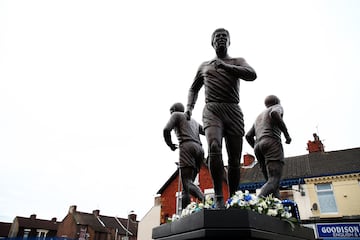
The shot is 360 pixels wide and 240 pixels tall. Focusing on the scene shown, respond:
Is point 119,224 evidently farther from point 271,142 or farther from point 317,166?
point 271,142

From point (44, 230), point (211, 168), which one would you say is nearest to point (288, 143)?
point (211, 168)

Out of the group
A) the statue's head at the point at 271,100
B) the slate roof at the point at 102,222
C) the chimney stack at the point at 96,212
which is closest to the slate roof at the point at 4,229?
the slate roof at the point at 102,222

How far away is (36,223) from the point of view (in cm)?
4512

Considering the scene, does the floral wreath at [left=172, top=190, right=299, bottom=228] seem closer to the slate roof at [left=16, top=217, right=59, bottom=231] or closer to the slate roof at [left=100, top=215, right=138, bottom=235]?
the slate roof at [left=100, top=215, right=138, bottom=235]

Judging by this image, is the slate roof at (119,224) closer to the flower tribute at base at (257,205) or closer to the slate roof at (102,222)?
the slate roof at (102,222)

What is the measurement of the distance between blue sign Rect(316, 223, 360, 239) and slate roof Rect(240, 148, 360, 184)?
2.93 metres

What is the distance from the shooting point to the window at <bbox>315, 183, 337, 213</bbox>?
53.2 ft

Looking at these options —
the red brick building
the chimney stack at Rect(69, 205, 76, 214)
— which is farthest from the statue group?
the chimney stack at Rect(69, 205, 76, 214)

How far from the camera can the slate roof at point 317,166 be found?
678 inches

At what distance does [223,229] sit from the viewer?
289 centimetres

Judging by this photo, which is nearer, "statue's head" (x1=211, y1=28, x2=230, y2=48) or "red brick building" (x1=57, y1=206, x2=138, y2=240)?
"statue's head" (x1=211, y1=28, x2=230, y2=48)

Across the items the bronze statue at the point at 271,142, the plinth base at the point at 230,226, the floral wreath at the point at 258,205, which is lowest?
the plinth base at the point at 230,226

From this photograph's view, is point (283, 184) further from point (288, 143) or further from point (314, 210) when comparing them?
point (288, 143)

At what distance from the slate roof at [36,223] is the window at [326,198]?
4275 centimetres
